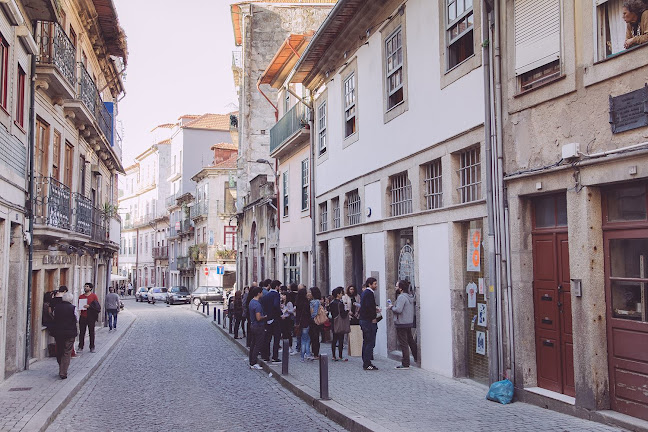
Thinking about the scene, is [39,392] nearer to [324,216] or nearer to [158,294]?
[324,216]

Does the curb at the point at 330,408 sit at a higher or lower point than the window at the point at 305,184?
lower

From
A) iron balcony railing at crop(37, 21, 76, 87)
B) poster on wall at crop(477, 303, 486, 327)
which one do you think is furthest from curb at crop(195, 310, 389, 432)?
iron balcony railing at crop(37, 21, 76, 87)

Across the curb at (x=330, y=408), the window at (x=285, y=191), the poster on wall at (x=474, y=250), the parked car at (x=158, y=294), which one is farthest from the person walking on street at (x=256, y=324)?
the parked car at (x=158, y=294)

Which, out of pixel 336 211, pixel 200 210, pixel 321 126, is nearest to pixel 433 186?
pixel 336 211

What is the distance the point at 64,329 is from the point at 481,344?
7478mm

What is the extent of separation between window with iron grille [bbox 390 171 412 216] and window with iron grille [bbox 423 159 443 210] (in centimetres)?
78

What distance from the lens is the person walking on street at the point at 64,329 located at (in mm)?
12828

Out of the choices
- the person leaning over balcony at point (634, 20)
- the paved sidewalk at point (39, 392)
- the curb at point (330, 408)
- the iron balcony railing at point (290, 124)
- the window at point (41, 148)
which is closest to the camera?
the person leaning over balcony at point (634, 20)

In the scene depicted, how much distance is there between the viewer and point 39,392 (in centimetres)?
1142

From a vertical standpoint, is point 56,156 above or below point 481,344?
above

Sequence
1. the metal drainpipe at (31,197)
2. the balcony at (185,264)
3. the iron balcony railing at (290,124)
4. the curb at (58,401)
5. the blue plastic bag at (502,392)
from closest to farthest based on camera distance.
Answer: the curb at (58,401) < the blue plastic bag at (502,392) < the metal drainpipe at (31,197) < the iron balcony railing at (290,124) < the balcony at (185,264)

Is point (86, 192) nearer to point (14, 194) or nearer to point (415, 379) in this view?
point (14, 194)

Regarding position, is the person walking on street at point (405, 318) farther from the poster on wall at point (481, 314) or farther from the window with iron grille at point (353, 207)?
the window with iron grille at point (353, 207)

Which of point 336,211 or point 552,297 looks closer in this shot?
point 552,297
